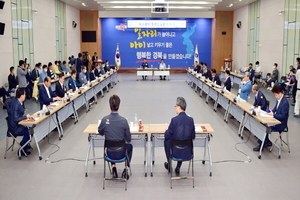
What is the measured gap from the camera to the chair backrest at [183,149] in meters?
4.75

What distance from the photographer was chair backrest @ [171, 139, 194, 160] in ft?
15.6

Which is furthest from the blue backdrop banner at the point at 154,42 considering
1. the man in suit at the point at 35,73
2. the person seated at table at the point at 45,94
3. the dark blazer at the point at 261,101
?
the dark blazer at the point at 261,101

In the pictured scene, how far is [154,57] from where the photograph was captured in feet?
77.2

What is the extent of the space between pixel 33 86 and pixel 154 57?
12229 mm

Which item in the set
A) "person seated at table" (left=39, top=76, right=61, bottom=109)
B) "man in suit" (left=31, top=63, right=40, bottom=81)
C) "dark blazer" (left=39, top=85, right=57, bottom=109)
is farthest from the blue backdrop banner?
"dark blazer" (left=39, top=85, right=57, bottom=109)

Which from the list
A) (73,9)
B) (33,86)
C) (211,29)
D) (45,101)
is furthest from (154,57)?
(45,101)

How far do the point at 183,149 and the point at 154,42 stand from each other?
19144mm

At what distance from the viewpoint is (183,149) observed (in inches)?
190

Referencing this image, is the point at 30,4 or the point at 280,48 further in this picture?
the point at 280,48

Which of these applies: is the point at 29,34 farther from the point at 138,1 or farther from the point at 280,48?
the point at 280,48

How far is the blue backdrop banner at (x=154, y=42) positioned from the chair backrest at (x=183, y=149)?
19.0 metres

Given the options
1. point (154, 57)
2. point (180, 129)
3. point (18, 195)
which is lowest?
point (18, 195)

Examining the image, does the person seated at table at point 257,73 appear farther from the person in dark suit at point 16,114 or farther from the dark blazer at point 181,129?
the person in dark suit at point 16,114

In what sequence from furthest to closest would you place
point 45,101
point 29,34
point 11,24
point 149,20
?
point 149,20 < point 29,34 < point 11,24 < point 45,101
